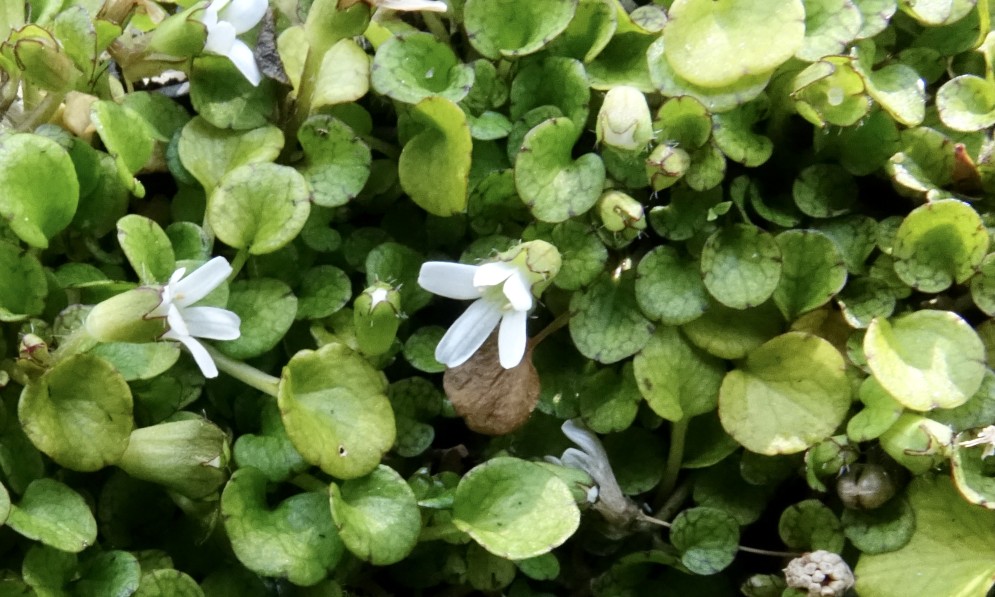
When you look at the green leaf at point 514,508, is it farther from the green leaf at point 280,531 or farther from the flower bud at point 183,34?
the flower bud at point 183,34

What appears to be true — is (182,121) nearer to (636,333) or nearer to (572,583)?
(636,333)

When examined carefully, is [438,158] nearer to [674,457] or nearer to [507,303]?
[507,303]

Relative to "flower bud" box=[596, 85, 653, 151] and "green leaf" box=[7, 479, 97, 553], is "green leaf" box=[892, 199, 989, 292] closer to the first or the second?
"flower bud" box=[596, 85, 653, 151]

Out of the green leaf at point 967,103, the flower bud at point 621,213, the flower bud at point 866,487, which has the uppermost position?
the green leaf at point 967,103

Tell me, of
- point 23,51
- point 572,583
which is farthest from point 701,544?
point 23,51

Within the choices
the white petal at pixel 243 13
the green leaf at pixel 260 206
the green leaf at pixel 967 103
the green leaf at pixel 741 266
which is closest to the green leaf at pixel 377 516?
the green leaf at pixel 260 206

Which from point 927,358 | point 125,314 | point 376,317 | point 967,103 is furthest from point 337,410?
point 967,103
